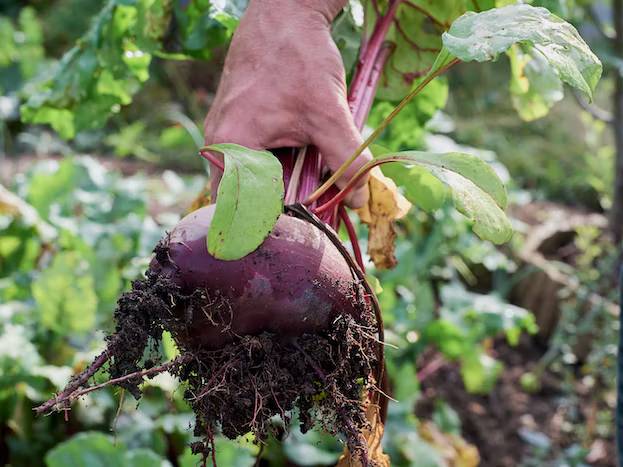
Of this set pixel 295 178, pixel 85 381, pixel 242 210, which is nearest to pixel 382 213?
pixel 295 178

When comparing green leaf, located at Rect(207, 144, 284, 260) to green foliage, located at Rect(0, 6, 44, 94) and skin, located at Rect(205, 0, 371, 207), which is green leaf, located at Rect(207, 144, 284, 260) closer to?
skin, located at Rect(205, 0, 371, 207)

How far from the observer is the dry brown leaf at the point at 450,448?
8.44 ft

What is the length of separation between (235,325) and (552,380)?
3.00 meters

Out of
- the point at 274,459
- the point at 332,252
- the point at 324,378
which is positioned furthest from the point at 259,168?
the point at 274,459

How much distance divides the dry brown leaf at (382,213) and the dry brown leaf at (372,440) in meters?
0.28

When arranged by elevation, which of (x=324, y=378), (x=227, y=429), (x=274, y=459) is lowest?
(x=274, y=459)

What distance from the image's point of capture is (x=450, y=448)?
263 centimetres

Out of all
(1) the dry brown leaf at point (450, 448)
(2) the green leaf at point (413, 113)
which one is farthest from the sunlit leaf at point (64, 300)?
(1) the dry brown leaf at point (450, 448)

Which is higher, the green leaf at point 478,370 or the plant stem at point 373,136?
the plant stem at point 373,136

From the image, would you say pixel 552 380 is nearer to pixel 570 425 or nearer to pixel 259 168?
pixel 570 425

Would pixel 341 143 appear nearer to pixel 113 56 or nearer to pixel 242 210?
pixel 242 210

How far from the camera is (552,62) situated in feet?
3.04

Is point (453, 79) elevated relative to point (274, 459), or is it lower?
lower

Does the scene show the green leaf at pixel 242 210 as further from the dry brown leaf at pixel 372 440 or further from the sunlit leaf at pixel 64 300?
the sunlit leaf at pixel 64 300
